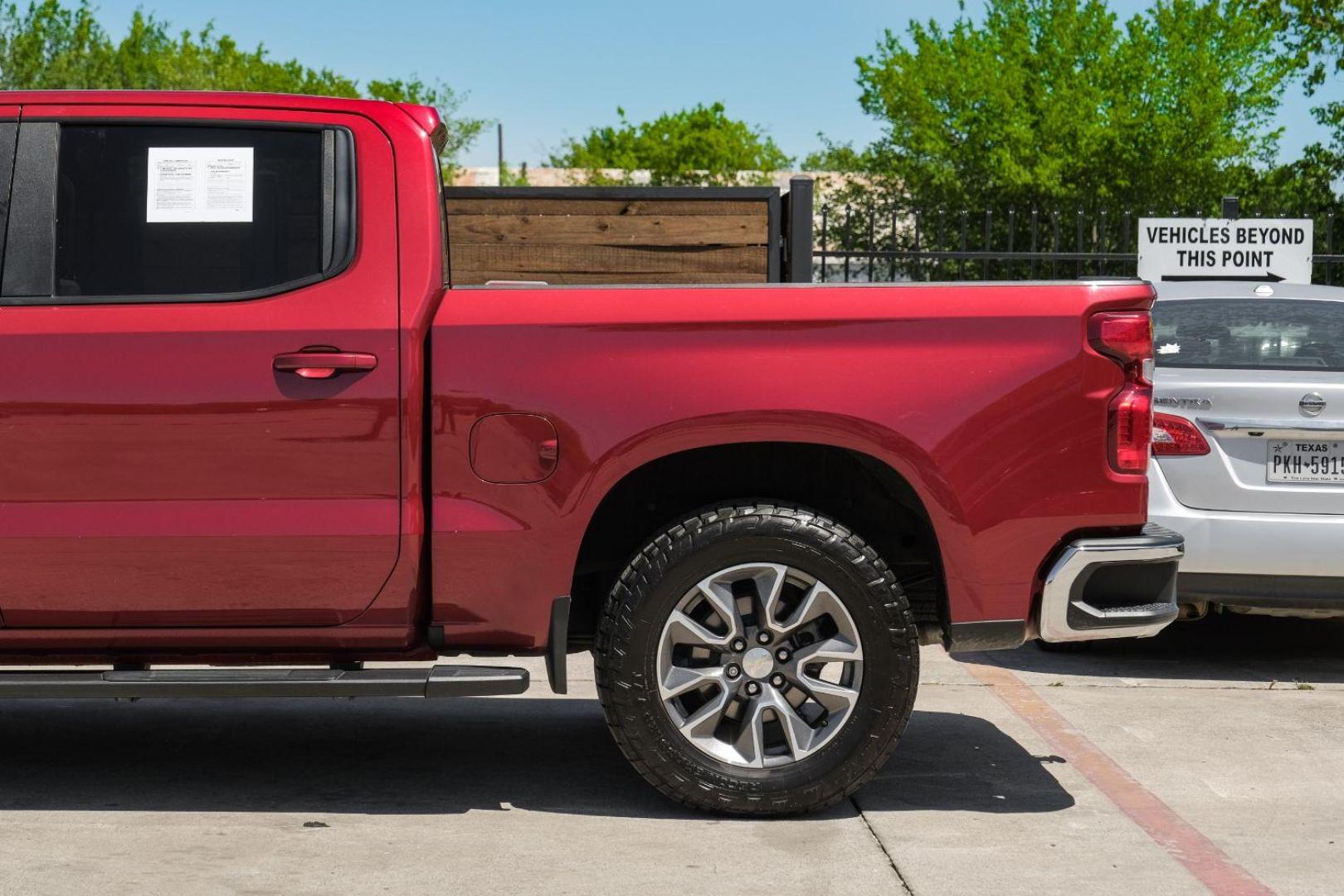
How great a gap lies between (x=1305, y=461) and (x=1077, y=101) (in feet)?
122

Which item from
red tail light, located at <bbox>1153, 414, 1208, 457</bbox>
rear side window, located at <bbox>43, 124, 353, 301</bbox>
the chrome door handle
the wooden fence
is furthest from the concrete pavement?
the wooden fence

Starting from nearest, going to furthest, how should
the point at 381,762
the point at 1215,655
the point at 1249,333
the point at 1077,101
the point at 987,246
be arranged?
the point at 381,762, the point at 1249,333, the point at 1215,655, the point at 987,246, the point at 1077,101

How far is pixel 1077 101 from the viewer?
41906 millimetres

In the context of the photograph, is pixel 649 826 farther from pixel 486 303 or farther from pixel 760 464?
pixel 486 303

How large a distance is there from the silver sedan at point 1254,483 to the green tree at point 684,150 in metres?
58.1

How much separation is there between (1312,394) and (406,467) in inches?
150

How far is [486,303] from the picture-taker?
184 inches

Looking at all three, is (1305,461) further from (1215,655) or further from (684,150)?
(684,150)

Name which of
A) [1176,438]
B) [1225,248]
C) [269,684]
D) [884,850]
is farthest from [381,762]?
[1225,248]

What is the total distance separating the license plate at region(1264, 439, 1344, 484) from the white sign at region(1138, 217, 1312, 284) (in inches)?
194

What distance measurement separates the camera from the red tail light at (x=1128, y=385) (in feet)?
15.4

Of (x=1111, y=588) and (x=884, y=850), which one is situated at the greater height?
(x=1111, y=588)

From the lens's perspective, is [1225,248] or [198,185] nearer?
[198,185]

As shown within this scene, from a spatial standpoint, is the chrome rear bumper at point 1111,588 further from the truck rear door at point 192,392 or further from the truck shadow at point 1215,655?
the truck shadow at point 1215,655
